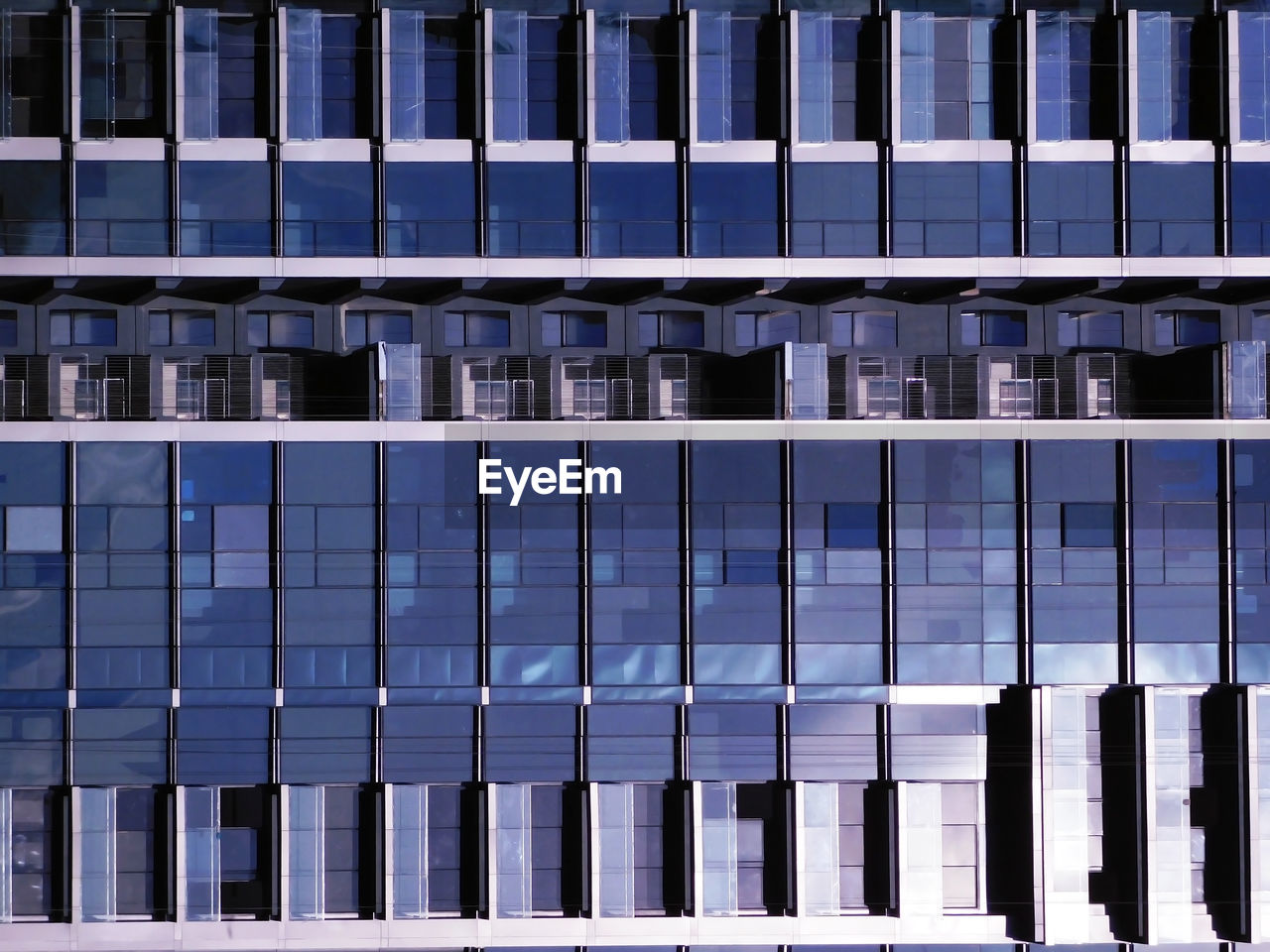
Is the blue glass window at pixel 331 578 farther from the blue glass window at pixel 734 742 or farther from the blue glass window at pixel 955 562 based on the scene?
the blue glass window at pixel 955 562

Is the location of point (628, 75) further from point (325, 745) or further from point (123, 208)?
point (325, 745)

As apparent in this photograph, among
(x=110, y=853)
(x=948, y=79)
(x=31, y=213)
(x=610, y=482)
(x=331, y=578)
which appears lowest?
(x=110, y=853)

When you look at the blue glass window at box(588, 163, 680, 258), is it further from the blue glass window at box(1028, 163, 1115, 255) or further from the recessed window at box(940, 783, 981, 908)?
the recessed window at box(940, 783, 981, 908)

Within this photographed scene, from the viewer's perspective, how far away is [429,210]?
86.6 feet

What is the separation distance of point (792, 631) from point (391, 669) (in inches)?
422

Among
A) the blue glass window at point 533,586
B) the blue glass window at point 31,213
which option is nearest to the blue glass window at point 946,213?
the blue glass window at point 533,586

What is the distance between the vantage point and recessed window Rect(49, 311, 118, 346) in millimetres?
26969

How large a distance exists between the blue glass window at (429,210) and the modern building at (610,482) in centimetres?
13

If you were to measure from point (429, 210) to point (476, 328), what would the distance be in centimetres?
337

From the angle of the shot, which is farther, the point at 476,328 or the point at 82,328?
the point at 476,328

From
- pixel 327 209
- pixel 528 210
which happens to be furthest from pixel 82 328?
pixel 528 210

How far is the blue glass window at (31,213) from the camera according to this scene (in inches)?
1024

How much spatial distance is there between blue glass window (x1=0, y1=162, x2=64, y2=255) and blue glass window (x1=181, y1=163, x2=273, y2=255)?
3317 mm

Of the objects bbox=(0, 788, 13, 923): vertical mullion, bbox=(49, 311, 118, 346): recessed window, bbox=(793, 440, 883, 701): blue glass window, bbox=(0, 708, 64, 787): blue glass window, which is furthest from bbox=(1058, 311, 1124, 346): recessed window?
bbox=(0, 788, 13, 923): vertical mullion
